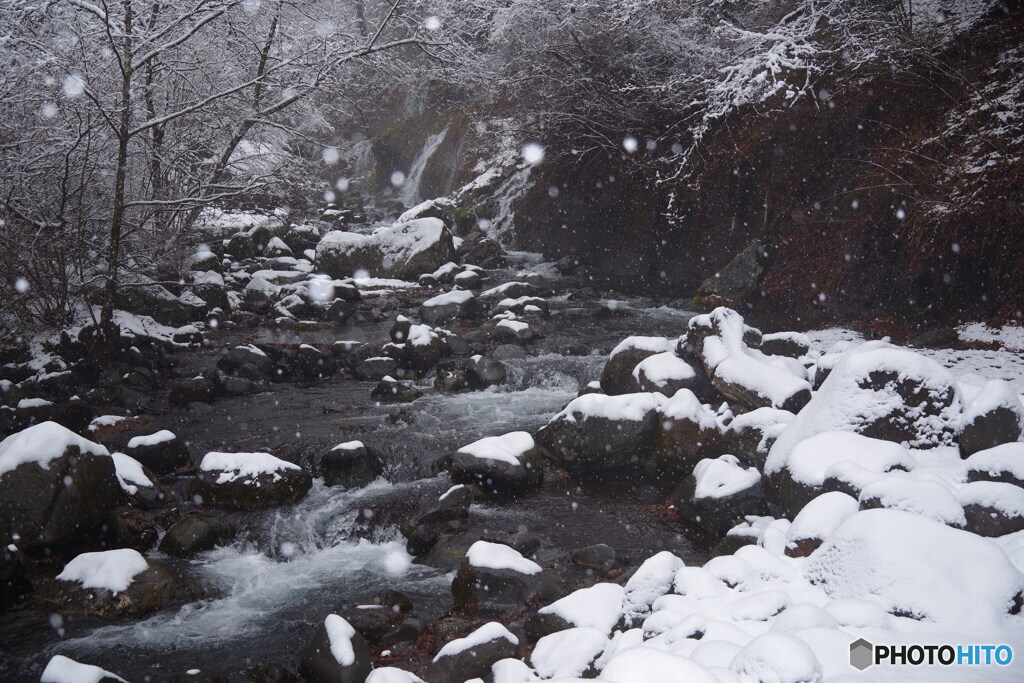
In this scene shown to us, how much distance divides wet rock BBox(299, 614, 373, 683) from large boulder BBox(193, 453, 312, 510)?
7.62 feet

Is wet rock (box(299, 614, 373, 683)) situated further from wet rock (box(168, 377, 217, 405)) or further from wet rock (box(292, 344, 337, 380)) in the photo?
wet rock (box(292, 344, 337, 380))

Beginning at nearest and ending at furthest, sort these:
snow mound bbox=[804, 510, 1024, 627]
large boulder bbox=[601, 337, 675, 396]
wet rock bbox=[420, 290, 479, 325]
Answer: snow mound bbox=[804, 510, 1024, 627]
large boulder bbox=[601, 337, 675, 396]
wet rock bbox=[420, 290, 479, 325]

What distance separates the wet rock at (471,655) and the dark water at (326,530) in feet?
2.66

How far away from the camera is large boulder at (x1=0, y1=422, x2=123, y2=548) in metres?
5.15

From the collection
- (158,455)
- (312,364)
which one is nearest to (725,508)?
(158,455)

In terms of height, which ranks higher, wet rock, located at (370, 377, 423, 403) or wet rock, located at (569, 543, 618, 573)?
wet rock, located at (370, 377, 423, 403)

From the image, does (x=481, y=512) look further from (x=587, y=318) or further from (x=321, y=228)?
(x=321, y=228)

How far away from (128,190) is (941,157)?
12.4 m

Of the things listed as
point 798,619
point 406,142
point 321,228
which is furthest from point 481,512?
point 406,142

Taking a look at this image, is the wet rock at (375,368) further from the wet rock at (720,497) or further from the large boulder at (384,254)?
the large boulder at (384,254)

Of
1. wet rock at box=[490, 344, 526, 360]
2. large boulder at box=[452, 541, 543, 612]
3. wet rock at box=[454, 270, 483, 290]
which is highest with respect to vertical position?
wet rock at box=[454, 270, 483, 290]

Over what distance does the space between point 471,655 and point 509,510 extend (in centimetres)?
230

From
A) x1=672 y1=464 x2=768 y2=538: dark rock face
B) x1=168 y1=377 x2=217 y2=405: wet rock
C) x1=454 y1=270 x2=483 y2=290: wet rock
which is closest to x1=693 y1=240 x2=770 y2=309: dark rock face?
x1=454 y1=270 x2=483 y2=290: wet rock

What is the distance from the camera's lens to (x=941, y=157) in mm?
9023
